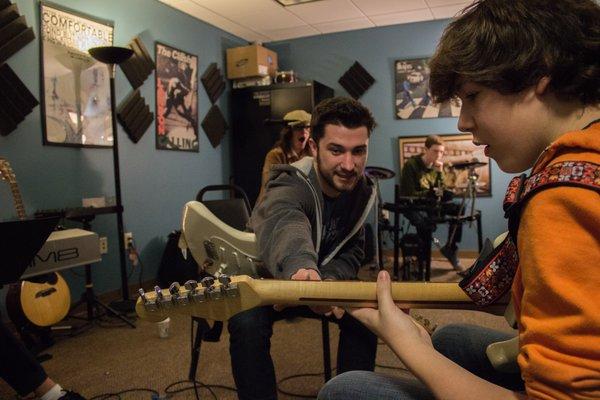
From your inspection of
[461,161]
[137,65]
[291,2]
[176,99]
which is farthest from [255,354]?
[461,161]

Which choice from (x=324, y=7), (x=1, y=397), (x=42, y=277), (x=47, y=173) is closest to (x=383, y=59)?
(x=324, y=7)

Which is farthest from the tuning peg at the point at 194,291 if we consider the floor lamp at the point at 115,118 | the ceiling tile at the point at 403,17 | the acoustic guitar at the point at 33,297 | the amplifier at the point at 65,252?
the ceiling tile at the point at 403,17

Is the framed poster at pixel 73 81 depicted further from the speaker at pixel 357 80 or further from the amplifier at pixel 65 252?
the speaker at pixel 357 80

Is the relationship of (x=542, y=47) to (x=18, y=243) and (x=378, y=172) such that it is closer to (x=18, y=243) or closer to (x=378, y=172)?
(x=18, y=243)

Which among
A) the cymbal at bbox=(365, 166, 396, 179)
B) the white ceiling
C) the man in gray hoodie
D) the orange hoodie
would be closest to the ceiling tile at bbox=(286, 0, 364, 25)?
the white ceiling

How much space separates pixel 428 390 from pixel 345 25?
4.89m

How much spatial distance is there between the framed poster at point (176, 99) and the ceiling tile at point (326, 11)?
1116mm

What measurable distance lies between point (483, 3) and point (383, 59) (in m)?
4.78

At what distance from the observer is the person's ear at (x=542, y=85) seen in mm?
639

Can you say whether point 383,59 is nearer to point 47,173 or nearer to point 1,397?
point 47,173

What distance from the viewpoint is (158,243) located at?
4.12m

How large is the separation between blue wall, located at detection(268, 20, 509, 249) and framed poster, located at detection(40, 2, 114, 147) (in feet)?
8.19

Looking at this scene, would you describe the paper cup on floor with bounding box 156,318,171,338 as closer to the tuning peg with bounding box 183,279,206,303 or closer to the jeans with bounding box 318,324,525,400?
the tuning peg with bounding box 183,279,206,303

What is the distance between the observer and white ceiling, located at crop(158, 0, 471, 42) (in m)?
4.36
